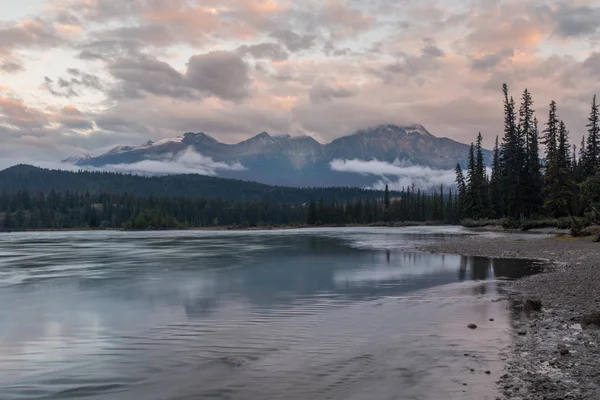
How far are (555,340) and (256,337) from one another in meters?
8.75

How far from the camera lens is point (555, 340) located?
13547mm

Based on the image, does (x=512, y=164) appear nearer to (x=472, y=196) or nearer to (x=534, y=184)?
(x=534, y=184)

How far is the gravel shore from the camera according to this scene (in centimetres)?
998

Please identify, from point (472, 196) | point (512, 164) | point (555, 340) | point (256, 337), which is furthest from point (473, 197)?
point (256, 337)

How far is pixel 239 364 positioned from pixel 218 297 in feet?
39.0

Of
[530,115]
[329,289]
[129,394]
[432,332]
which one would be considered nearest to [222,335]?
[129,394]

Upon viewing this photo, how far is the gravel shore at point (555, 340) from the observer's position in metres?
9.98

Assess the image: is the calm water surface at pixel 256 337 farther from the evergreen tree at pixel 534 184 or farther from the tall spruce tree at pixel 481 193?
the tall spruce tree at pixel 481 193

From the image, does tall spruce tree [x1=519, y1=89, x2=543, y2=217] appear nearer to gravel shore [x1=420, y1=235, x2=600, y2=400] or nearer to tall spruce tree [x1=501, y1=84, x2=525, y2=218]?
tall spruce tree [x1=501, y1=84, x2=525, y2=218]

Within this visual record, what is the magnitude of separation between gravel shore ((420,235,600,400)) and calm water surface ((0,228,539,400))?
609 mm

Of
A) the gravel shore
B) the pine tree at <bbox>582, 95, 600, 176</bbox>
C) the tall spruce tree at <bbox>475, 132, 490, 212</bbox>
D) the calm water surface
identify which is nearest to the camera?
the gravel shore

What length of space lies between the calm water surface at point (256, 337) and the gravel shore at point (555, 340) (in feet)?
2.00

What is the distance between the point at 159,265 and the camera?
142 feet

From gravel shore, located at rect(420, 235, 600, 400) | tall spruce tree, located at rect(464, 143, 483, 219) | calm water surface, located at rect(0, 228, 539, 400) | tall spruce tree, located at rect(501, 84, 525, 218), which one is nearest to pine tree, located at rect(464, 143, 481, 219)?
tall spruce tree, located at rect(464, 143, 483, 219)
